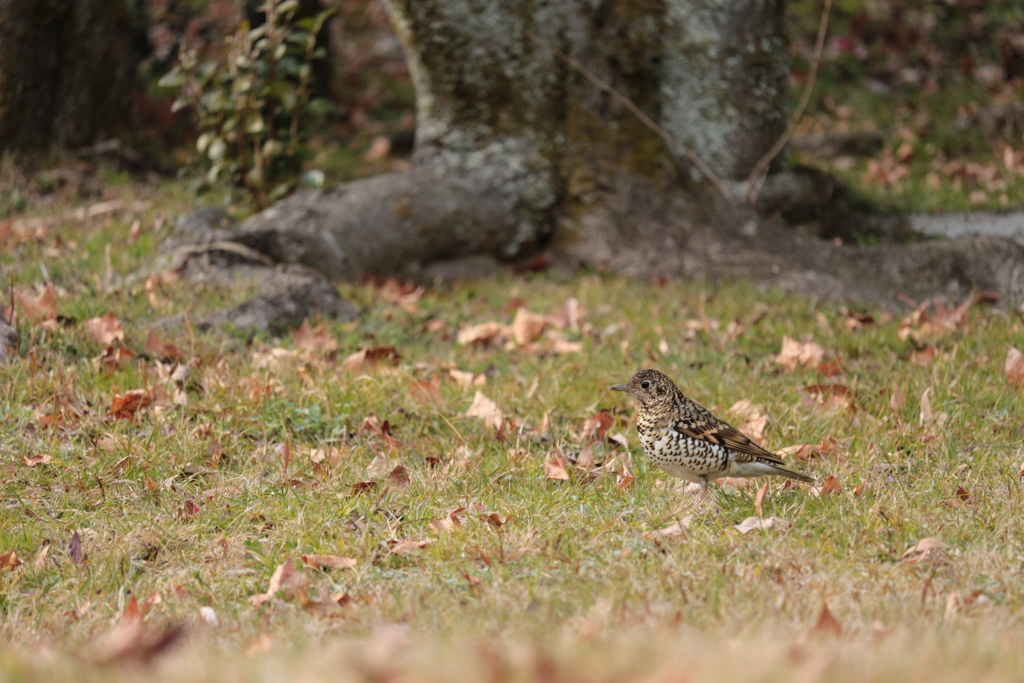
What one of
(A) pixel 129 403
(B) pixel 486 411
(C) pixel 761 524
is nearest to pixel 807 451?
(C) pixel 761 524

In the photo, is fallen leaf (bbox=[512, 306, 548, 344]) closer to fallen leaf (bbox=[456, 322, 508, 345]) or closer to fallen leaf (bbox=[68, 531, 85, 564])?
fallen leaf (bbox=[456, 322, 508, 345])

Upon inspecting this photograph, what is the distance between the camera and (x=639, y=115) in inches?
271

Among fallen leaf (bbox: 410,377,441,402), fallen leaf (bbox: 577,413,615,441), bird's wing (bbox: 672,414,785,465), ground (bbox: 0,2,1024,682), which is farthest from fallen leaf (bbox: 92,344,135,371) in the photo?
bird's wing (bbox: 672,414,785,465)

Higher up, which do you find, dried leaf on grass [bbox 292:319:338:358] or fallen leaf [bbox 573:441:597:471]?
fallen leaf [bbox 573:441:597:471]

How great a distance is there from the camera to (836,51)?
13.3 metres

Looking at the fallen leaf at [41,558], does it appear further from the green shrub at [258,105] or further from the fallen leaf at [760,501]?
the green shrub at [258,105]

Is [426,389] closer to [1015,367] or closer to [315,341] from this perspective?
[315,341]

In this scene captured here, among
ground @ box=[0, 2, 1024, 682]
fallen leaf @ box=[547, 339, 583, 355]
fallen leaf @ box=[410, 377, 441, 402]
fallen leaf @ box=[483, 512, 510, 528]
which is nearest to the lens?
ground @ box=[0, 2, 1024, 682]

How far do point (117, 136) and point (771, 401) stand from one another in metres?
6.52

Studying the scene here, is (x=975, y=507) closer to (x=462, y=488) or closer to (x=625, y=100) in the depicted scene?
(x=462, y=488)

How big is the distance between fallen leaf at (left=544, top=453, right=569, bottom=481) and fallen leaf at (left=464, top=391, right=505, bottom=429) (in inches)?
18.8

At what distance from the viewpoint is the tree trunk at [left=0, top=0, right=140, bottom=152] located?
736cm

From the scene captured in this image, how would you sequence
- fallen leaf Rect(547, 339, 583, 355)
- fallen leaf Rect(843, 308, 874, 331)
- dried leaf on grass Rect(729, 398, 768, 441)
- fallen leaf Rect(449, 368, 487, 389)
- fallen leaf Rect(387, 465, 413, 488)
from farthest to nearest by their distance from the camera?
fallen leaf Rect(843, 308, 874, 331)
fallen leaf Rect(547, 339, 583, 355)
fallen leaf Rect(449, 368, 487, 389)
dried leaf on grass Rect(729, 398, 768, 441)
fallen leaf Rect(387, 465, 413, 488)

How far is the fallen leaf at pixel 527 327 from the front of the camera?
539 centimetres
